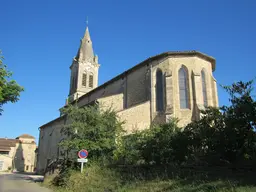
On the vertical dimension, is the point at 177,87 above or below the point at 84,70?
below

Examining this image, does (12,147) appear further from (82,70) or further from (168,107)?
(168,107)

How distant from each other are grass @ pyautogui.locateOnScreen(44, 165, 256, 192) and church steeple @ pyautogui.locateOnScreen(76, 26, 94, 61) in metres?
31.5

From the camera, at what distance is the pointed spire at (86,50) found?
42.3m

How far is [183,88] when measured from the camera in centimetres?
2075

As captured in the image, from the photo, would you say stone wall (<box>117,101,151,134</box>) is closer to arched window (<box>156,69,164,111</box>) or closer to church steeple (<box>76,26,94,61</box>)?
arched window (<box>156,69,164,111</box>)

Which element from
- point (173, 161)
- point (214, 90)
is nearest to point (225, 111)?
point (173, 161)

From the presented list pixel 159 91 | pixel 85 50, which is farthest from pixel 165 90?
pixel 85 50

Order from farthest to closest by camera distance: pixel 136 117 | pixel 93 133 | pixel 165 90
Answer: pixel 165 90 < pixel 136 117 < pixel 93 133

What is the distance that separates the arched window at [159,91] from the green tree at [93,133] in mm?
6395

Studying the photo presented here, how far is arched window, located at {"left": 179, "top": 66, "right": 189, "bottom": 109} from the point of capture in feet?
66.4

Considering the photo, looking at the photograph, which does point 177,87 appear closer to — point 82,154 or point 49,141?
point 82,154

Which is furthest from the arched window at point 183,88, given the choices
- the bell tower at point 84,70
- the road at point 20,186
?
the bell tower at point 84,70

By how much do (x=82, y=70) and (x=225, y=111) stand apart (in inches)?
1322

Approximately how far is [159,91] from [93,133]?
900 cm
